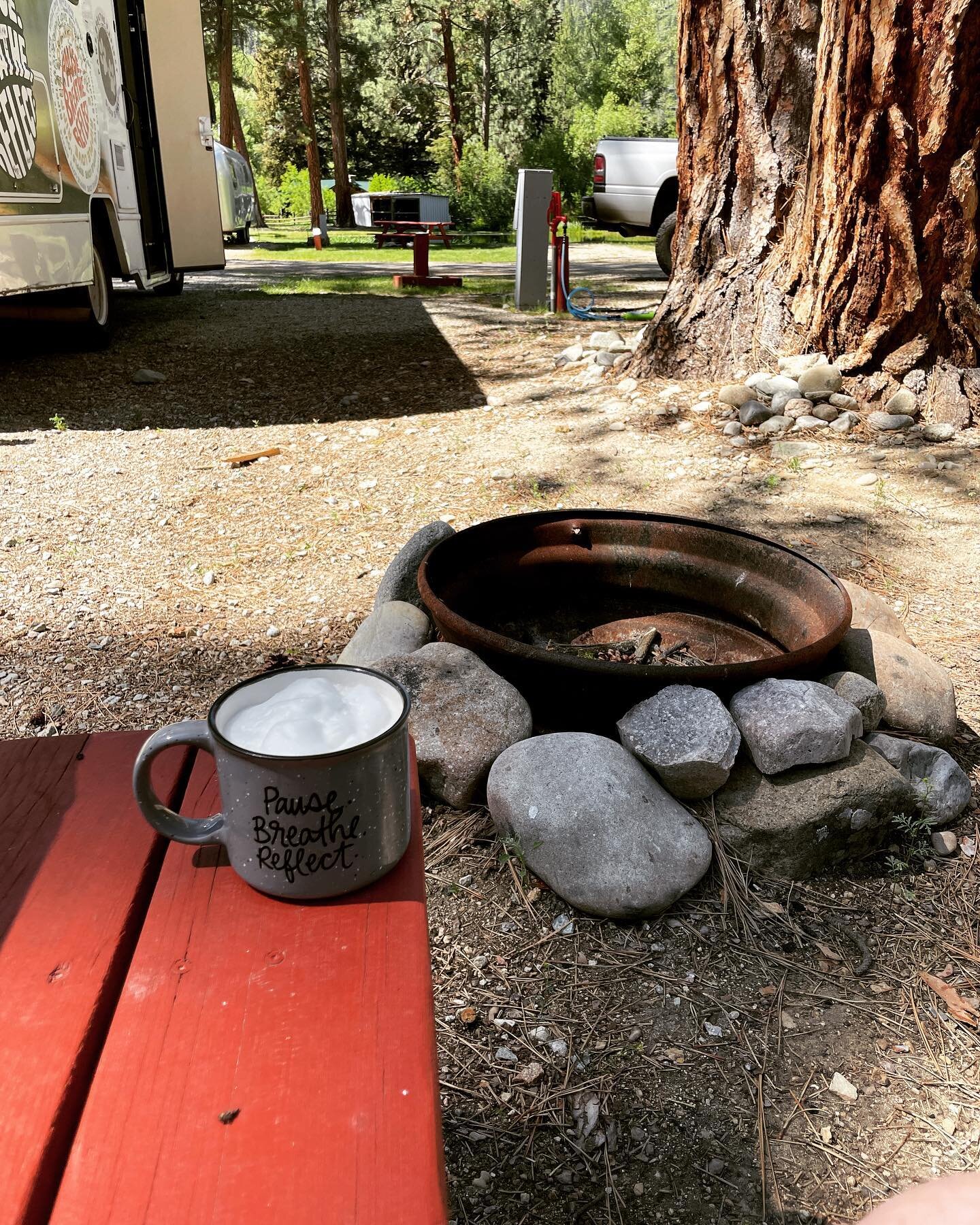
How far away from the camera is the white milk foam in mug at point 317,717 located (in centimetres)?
85

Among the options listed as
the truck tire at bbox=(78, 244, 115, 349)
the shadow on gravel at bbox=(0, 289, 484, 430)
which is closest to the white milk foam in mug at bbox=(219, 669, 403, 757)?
the shadow on gravel at bbox=(0, 289, 484, 430)

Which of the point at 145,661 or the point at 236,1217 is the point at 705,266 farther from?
the point at 236,1217

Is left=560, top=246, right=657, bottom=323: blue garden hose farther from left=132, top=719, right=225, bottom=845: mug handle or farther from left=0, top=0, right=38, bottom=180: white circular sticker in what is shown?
left=132, top=719, right=225, bottom=845: mug handle

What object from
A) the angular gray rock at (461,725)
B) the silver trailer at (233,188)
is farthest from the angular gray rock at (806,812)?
the silver trailer at (233,188)

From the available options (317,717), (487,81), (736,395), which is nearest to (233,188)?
(736,395)

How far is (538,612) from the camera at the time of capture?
3.18 meters

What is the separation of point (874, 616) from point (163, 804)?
2489 mm

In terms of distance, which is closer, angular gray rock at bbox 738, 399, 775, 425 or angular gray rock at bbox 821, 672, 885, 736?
angular gray rock at bbox 821, 672, 885, 736

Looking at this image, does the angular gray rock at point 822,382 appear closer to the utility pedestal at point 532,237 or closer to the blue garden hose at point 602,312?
the blue garden hose at point 602,312

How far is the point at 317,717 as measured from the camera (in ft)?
2.91

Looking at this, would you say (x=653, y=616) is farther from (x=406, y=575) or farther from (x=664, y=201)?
(x=664, y=201)

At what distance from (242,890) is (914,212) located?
502 cm

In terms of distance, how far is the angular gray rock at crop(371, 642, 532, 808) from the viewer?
2301mm

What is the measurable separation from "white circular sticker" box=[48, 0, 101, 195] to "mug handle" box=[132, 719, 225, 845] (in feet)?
23.0
